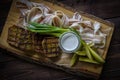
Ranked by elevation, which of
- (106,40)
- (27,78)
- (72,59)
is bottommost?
(27,78)

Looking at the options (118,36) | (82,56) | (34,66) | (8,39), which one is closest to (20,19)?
(8,39)

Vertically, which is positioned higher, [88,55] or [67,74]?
[88,55]

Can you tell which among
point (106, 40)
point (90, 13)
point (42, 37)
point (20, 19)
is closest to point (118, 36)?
point (106, 40)

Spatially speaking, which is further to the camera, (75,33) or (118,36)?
(118,36)

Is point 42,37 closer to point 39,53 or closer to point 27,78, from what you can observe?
point 39,53

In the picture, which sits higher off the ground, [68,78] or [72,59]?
[72,59]

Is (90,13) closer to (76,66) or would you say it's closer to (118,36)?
(118,36)
